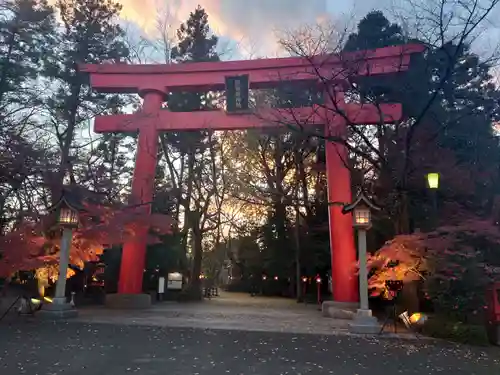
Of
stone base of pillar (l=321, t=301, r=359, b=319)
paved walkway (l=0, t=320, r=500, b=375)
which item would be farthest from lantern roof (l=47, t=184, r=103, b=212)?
stone base of pillar (l=321, t=301, r=359, b=319)

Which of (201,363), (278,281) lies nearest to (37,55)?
(201,363)

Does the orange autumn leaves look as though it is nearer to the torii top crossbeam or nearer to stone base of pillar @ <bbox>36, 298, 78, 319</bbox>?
the torii top crossbeam

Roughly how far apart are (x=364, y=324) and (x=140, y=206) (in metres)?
8.48

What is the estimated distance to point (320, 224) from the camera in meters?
24.8

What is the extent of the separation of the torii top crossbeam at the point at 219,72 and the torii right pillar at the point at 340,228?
1.35m

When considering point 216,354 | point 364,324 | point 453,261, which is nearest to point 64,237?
point 216,354

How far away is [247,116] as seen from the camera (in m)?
15.4

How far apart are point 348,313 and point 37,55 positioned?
14.1 m

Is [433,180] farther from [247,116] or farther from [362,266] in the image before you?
[247,116]

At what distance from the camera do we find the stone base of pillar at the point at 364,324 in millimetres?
9656

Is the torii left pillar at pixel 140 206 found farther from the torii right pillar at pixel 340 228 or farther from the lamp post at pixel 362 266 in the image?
the lamp post at pixel 362 266

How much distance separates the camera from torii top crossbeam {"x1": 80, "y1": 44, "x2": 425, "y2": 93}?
13766 mm

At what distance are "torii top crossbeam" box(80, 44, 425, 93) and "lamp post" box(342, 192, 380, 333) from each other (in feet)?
15.0

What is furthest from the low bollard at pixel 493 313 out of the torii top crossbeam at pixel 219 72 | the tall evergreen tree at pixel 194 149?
the tall evergreen tree at pixel 194 149
